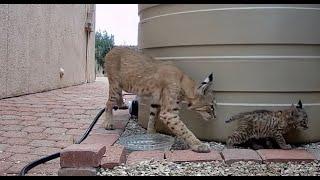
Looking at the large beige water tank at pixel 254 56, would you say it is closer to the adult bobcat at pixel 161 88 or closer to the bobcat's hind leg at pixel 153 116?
the adult bobcat at pixel 161 88

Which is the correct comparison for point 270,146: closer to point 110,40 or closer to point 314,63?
point 314,63

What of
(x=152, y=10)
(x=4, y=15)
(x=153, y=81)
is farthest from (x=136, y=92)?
(x=4, y=15)

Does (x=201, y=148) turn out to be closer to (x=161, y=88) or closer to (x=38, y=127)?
(x=161, y=88)

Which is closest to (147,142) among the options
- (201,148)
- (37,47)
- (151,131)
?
(151,131)

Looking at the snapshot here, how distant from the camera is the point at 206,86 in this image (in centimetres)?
396

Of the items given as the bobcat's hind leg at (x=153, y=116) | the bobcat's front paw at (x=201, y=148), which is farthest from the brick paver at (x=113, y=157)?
the bobcat's hind leg at (x=153, y=116)

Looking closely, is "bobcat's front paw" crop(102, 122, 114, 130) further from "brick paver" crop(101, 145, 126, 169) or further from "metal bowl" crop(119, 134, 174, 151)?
"brick paver" crop(101, 145, 126, 169)

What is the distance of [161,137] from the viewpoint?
4.24 m

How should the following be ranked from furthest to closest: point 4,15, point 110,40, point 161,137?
1. point 110,40
2. point 4,15
3. point 161,137

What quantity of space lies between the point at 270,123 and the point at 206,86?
2.22 ft

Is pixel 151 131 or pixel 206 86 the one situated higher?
pixel 206 86

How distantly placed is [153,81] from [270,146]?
130 cm

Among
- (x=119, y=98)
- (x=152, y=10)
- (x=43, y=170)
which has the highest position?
(x=152, y=10)

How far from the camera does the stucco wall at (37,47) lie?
276 inches
